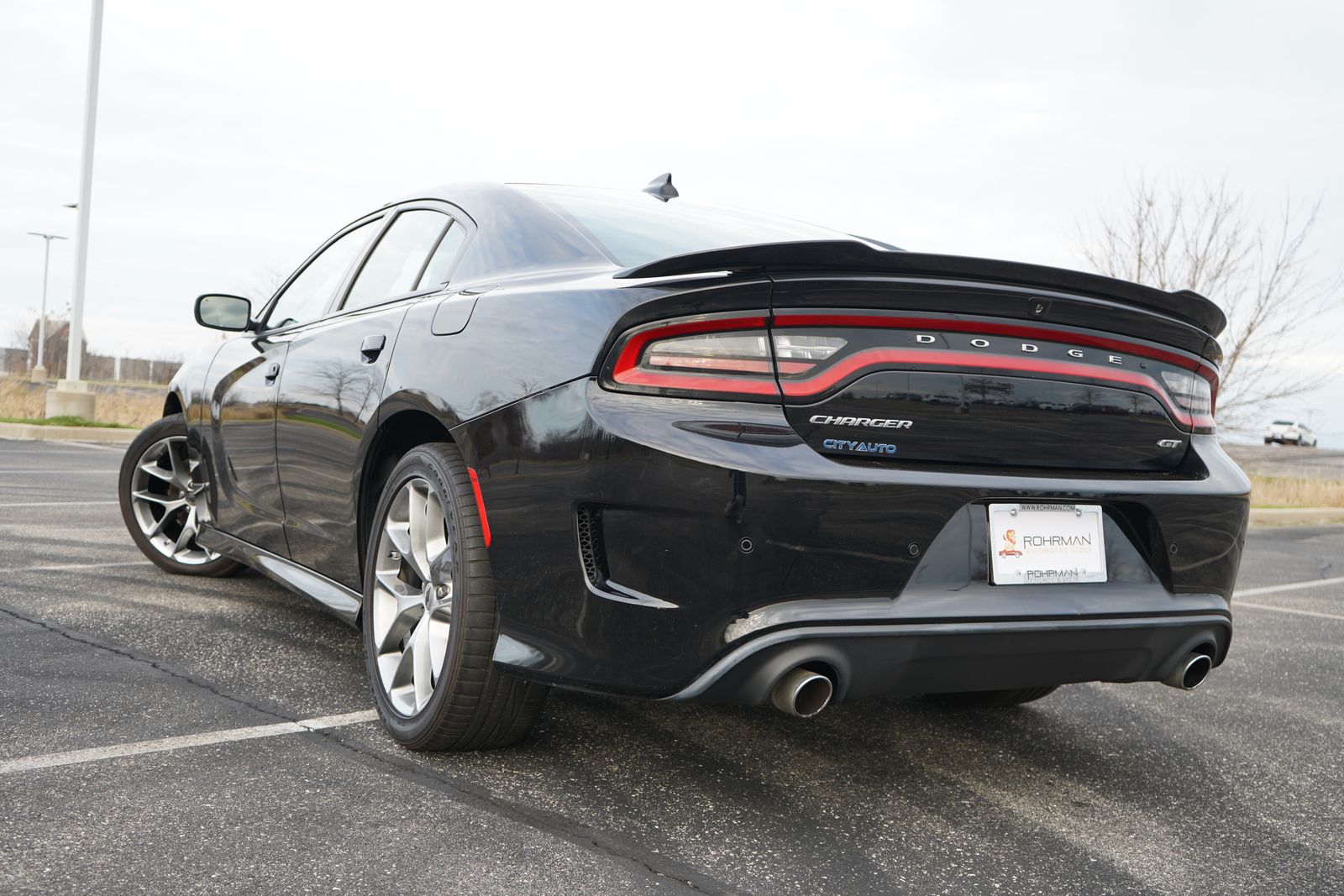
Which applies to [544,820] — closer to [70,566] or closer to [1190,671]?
[1190,671]

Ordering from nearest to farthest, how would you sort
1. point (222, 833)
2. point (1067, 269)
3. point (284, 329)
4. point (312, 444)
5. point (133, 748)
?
point (222, 833)
point (1067, 269)
point (133, 748)
point (312, 444)
point (284, 329)

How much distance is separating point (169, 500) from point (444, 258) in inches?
99.5

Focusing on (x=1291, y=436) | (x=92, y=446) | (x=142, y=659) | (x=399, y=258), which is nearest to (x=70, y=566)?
(x=142, y=659)

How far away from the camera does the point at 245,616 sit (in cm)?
450

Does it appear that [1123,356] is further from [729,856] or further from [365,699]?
[365,699]

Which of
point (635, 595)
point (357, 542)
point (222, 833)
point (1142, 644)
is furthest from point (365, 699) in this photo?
point (1142, 644)

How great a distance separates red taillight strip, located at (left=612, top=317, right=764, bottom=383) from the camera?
244cm

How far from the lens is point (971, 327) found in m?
2.55

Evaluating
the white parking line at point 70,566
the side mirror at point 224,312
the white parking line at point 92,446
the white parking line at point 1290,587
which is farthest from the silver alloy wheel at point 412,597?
the white parking line at point 92,446

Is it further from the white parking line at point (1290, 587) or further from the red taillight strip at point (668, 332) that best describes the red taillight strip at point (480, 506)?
the white parking line at point (1290, 587)

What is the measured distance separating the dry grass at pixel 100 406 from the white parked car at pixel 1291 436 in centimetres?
5795

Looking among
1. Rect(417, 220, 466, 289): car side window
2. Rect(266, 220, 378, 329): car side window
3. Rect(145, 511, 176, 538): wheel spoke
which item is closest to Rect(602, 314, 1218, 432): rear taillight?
Rect(417, 220, 466, 289): car side window

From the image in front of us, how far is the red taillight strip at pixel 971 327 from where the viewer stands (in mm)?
2459

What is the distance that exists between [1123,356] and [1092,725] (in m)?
1.51
